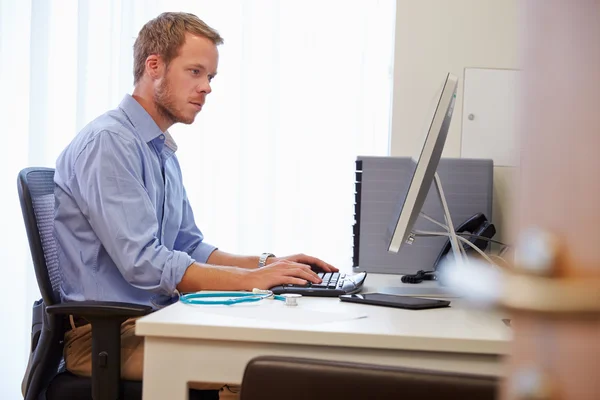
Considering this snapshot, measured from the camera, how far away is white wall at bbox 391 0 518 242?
101 inches

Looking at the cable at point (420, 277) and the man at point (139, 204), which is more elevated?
the man at point (139, 204)

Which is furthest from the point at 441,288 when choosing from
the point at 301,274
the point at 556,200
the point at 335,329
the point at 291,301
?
the point at 556,200

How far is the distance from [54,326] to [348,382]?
0.99m

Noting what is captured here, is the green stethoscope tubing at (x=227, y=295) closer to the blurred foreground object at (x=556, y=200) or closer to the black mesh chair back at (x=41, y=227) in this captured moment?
the black mesh chair back at (x=41, y=227)

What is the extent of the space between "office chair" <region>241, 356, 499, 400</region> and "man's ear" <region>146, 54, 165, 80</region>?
1.37m

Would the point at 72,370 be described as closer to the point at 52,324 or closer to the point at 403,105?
the point at 52,324

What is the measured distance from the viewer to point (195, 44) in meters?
1.98

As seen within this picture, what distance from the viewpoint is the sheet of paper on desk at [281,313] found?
46.3 inches

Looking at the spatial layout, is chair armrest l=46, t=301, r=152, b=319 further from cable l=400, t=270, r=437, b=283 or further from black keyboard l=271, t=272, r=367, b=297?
cable l=400, t=270, r=437, b=283

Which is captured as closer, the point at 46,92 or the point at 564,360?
the point at 564,360

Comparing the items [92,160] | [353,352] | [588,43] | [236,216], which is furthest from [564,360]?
[236,216]

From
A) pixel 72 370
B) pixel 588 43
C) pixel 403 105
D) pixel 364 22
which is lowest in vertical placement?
pixel 72 370

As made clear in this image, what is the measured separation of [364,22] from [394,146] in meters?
0.63

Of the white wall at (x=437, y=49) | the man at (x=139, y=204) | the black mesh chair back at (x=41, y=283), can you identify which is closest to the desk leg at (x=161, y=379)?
the man at (x=139, y=204)
